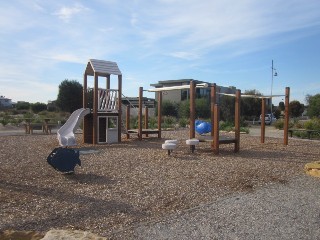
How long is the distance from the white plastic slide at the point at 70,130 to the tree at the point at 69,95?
107 feet

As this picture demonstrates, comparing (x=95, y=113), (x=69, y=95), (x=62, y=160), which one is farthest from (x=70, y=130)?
(x=69, y=95)

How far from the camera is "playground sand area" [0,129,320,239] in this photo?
15.6 feet

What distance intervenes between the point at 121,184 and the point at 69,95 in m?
40.9

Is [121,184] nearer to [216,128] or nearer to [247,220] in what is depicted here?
[247,220]

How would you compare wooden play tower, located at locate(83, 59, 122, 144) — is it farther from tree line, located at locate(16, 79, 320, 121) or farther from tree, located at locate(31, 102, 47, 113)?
tree, located at locate(31, 102, 47, 113)

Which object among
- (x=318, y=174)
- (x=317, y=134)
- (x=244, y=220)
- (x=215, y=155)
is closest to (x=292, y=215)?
(x=244, y=220)

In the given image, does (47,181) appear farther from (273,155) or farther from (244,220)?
(273,155)

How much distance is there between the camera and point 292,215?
200 inches

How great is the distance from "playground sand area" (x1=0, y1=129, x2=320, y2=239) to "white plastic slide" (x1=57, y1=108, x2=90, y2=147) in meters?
0.71

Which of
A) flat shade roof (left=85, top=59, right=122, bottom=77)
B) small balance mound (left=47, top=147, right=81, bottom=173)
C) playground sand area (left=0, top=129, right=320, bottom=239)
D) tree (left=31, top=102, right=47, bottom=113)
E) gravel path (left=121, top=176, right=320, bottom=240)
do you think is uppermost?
flat shade roof (left=85, top=59, right=122, bottom=77)

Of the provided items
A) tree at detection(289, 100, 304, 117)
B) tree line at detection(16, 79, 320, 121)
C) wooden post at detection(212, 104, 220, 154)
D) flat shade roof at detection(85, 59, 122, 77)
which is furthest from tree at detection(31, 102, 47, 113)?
wooden post at detection(212, 104, 220, 154)

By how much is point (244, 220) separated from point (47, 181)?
4008 mm

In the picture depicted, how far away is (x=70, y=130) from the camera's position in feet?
44.3

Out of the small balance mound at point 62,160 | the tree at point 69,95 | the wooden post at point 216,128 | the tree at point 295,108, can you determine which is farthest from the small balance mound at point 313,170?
the tree at point 295,108
